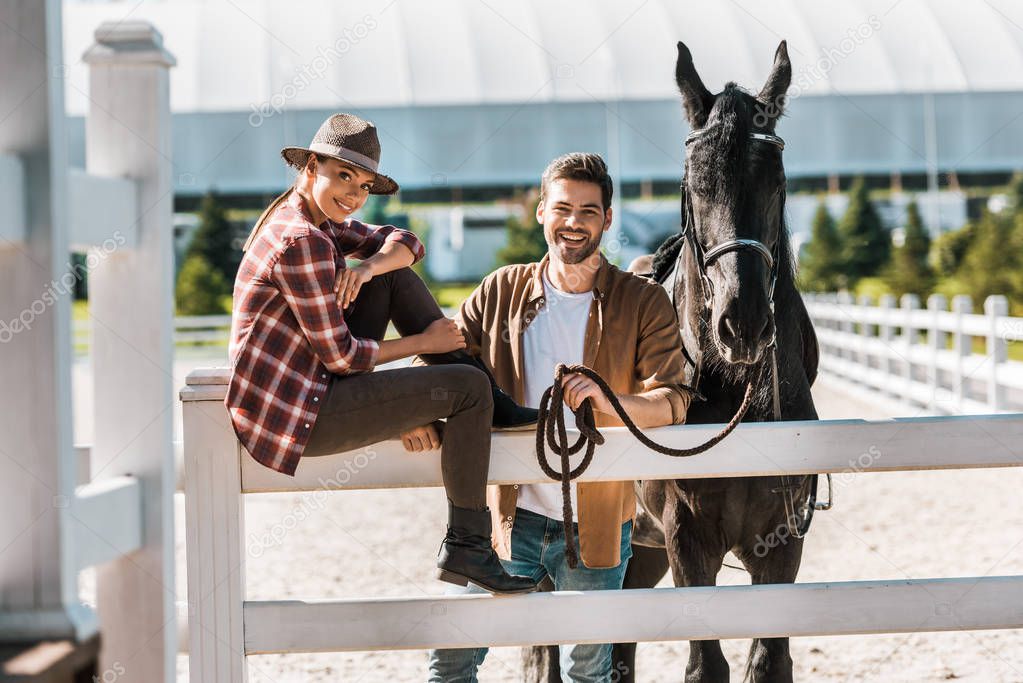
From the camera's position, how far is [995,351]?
10758 millimetres

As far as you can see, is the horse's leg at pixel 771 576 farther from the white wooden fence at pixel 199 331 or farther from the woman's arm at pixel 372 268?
the white wooden fence at pixel 199 331

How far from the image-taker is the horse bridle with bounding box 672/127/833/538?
3.03 m

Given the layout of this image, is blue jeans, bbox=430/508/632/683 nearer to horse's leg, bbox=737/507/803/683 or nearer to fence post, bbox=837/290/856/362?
horse's leg, bbox=737/507/803/683

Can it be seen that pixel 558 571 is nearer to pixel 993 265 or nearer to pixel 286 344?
pixel 286 344

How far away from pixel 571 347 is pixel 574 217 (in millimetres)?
373

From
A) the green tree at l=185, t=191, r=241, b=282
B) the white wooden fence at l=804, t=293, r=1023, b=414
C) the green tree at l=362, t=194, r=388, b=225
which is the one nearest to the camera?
the white wooden fence at l=804, t=293, r=1023, b=414

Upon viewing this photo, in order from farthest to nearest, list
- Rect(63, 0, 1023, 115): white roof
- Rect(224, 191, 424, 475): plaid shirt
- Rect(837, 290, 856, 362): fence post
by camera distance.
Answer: Rect(63, 0, 1023, 115): white roof
Rect(837, 290, 856, 362): fence post
Rect(224, 191, 424, 475): plaid shirt

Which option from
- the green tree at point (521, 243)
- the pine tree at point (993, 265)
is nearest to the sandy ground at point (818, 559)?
the pine tree at point (993, 265)

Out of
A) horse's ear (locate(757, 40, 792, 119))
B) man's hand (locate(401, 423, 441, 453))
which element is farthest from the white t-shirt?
horse's ear (locate(757, 40, 792, 119))

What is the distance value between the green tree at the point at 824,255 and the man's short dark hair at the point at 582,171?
92.1 feet

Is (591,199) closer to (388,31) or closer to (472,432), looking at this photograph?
(472,432)

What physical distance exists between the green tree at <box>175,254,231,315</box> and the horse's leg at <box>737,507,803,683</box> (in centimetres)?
2668

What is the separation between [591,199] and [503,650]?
3.27 m

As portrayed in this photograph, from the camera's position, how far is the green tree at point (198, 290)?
28.4 m
